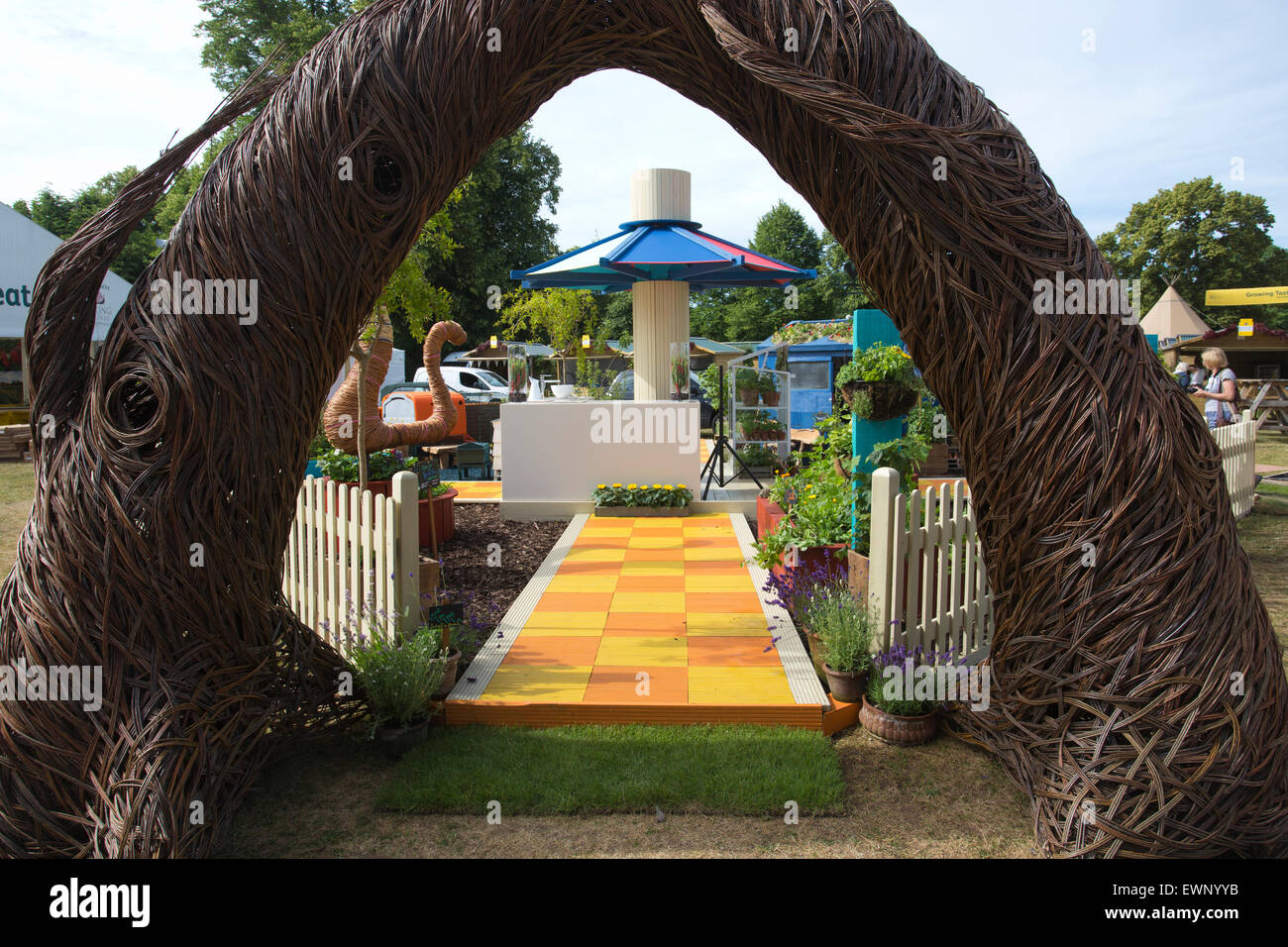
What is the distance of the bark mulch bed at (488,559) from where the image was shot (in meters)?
5.54

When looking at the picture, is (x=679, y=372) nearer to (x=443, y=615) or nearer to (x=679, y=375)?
(x=679, y=375)

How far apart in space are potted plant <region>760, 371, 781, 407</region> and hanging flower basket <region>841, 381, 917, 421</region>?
5.04m

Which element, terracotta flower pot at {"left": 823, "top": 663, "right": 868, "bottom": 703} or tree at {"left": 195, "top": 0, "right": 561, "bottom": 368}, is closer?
terracotta flower pot at {"left": 823, "top": 663, "right": 868, "bottom": 703}

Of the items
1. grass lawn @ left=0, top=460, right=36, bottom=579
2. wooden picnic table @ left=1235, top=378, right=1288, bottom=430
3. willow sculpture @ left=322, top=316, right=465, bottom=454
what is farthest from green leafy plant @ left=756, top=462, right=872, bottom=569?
wooden picnic table @ left=1235, top=378, right=1288, bottom=430

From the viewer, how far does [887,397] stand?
5.00 meters

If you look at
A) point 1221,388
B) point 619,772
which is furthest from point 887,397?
point 1221,388

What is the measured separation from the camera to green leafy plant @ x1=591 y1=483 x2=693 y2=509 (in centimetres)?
892

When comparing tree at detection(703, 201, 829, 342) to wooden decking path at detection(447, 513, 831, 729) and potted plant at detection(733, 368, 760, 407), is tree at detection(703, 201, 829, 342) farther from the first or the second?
wooden decking path at detection(447, 513, 831, 729)

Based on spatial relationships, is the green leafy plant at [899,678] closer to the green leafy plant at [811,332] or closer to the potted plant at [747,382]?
the potted plant at [747,382]

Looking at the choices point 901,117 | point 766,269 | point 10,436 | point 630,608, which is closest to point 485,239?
point 10,436

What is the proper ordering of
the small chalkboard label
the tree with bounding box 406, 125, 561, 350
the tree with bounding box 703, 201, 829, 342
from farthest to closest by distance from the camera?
the tree with bounding box 703, 201, 829, 342 → the tree with bounding box 406, 125, 561, 350 → the small chalkboard label

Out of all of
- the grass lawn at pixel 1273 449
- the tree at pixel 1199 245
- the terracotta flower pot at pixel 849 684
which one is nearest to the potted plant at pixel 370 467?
the terracotta flower pot at pixel 849 684

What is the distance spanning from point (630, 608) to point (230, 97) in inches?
152

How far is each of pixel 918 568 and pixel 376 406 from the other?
5.95m
